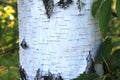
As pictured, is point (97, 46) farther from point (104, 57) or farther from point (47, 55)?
point (47, 55)

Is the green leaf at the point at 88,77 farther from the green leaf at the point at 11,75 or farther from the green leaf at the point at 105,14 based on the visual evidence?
the green leaf at the point at 11,75

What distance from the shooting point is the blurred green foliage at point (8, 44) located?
5.84ft

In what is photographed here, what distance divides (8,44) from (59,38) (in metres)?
1.03

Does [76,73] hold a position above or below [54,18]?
below

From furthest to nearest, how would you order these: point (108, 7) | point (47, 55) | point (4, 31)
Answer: point (4, 31), point (47, 55), point (108, 7)

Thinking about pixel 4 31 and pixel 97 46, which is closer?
pixel 97 46

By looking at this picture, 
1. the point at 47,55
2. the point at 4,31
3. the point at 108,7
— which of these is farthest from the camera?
the point at 4,31

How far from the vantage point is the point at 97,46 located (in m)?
1.16

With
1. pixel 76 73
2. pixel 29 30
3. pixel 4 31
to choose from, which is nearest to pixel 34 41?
pixel 29 30

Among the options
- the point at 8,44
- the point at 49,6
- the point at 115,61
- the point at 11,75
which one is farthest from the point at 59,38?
the point at 8,44

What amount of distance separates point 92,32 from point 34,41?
18 cm

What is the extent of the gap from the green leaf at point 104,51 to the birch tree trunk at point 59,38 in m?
0.02

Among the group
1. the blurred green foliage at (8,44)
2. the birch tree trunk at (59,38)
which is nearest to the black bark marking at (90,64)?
the birch tree trunk at (59,38)

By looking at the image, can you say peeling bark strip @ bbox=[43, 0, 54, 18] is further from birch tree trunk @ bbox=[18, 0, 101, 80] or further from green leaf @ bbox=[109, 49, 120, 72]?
green leaf @ bbox=[109, 49, 120, 72]
